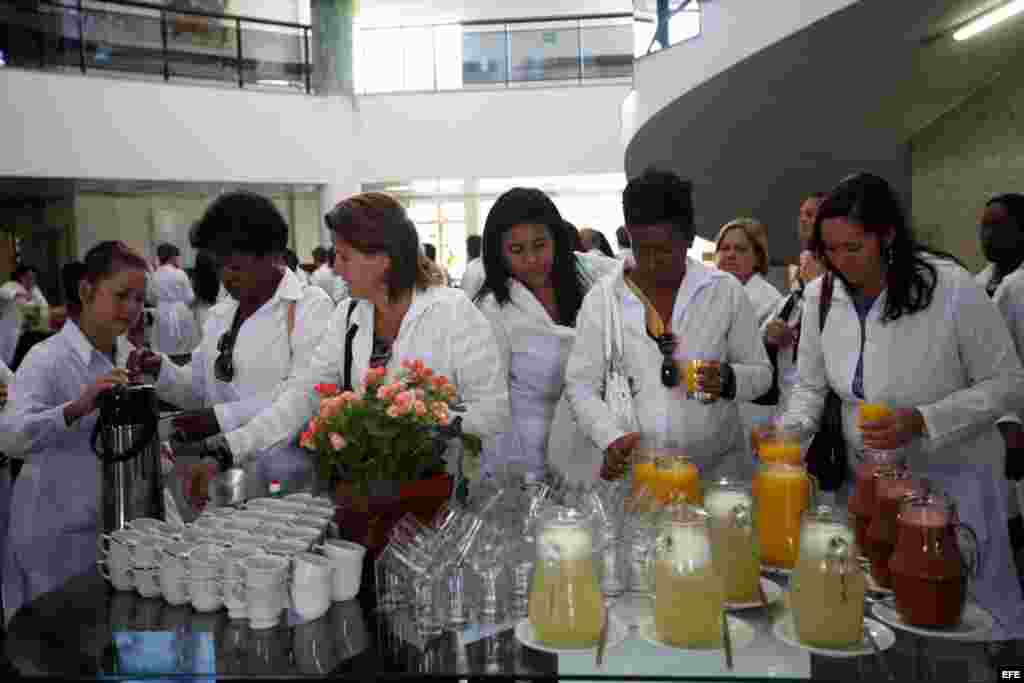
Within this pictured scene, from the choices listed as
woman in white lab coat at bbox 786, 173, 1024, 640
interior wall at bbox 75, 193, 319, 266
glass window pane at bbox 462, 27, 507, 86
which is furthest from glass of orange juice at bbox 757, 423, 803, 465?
glass window pane at bbox 462, 27, 507, 86

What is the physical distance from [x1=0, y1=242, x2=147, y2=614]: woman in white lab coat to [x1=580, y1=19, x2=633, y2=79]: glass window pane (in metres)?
11.1

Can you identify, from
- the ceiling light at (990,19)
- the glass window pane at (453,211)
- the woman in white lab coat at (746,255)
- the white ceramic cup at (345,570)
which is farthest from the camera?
the glass window pane at (453,211)

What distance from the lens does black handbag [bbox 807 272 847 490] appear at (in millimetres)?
2443

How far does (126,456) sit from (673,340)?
149cm

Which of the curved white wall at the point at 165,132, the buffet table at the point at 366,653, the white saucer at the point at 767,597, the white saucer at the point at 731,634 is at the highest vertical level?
the curved white wall at the point at 165,132

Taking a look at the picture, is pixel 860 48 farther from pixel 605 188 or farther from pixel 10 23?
pixel 605 188

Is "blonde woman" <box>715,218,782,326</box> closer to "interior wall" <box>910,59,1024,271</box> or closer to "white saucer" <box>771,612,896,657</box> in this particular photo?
"interior wall" <box>910,59,1024,271</box>

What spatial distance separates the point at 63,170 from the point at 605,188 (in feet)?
28.2

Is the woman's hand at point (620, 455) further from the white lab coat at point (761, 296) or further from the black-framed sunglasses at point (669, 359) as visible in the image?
the white lab coat at point (761, 296)

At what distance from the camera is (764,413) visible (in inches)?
140

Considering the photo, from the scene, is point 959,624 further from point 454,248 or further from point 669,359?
point 454,248

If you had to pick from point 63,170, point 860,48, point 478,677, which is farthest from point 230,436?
point 63,170

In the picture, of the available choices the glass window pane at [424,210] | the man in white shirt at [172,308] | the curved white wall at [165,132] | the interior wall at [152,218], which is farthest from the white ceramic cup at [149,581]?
the glass window pane at [424,210]

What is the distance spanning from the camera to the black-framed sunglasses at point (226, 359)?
2.81m
